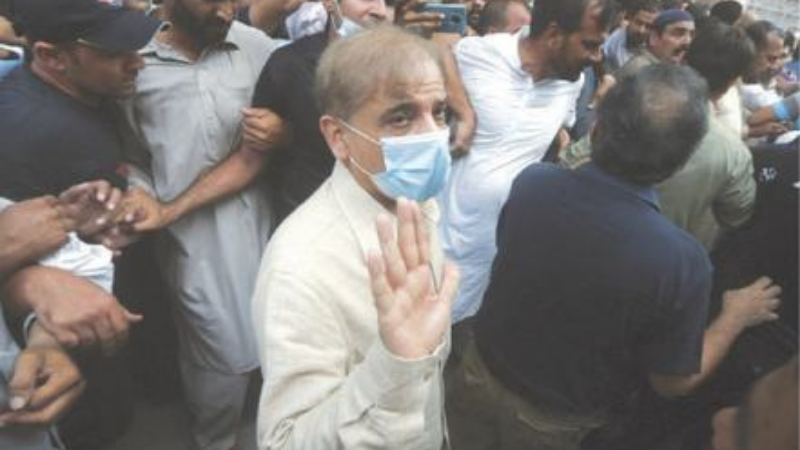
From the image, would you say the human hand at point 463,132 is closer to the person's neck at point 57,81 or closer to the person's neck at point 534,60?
the person's neck at point 534,60

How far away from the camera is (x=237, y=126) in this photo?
224 centimetres

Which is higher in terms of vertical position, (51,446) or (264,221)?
(51,446)

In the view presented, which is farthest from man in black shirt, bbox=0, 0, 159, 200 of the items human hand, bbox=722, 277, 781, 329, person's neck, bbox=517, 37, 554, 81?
human hand, bbox=722, 277, 781, 329

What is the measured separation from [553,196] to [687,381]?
61 centimetres

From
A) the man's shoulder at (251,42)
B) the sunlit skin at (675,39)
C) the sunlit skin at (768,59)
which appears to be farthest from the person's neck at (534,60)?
the sunlit skin at (768,59)

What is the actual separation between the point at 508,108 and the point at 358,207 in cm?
146

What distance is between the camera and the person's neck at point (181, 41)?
214 centimetres

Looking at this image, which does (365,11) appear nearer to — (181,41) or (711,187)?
(181,41)

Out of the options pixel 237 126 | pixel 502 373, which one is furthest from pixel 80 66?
pixel 502 373

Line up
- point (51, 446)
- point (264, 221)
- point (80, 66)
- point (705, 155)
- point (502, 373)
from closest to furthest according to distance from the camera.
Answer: point (51, 446), point (80, 66), point (502, 373), point (705, 155), point (264, 221)

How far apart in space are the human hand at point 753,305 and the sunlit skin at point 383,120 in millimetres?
1114

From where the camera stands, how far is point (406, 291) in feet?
3.25

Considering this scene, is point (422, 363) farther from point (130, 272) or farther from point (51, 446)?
point (130, 272)

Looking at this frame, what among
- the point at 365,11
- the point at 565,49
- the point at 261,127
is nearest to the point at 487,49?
the point at 565,49
